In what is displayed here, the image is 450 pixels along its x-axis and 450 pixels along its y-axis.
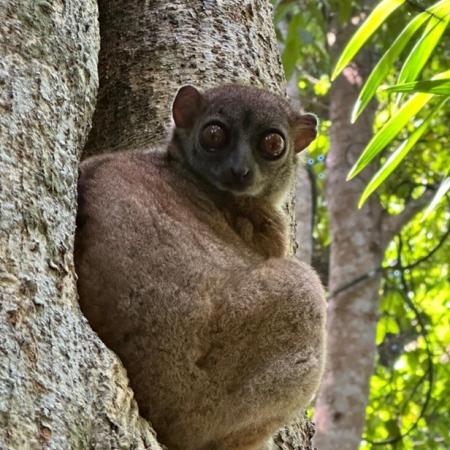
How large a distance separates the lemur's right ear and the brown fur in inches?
31.5

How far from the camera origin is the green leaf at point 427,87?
264cm

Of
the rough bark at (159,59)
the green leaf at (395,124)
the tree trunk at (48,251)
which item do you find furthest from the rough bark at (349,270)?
the tree trunk at (48,251)

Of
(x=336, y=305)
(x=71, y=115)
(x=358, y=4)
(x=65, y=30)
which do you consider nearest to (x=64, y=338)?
(x=71, y=115)

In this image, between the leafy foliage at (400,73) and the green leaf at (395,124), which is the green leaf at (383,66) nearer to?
the leafy foliage at (400,73)

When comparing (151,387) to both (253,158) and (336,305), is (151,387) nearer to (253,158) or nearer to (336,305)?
(253,158)

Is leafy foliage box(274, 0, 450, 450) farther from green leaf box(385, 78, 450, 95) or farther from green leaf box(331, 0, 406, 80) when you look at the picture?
green leaf box(385, 78, 450, 95)

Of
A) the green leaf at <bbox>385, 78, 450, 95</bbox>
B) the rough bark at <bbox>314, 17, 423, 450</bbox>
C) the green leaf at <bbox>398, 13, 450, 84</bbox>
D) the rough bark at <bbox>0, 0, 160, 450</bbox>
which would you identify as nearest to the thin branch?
the rough bark at <bbox>314, 17, 423, 450</bbox>

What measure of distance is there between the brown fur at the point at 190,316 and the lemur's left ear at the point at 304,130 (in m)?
1.22

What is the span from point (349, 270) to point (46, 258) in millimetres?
4838

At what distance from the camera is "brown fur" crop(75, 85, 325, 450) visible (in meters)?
2.16

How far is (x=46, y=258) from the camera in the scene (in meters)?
1.82

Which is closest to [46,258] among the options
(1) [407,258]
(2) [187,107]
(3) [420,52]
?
(2) [187,107]

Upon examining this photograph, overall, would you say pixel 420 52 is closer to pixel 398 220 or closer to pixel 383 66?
pixel 383 66

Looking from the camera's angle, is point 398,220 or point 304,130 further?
point 398,220
